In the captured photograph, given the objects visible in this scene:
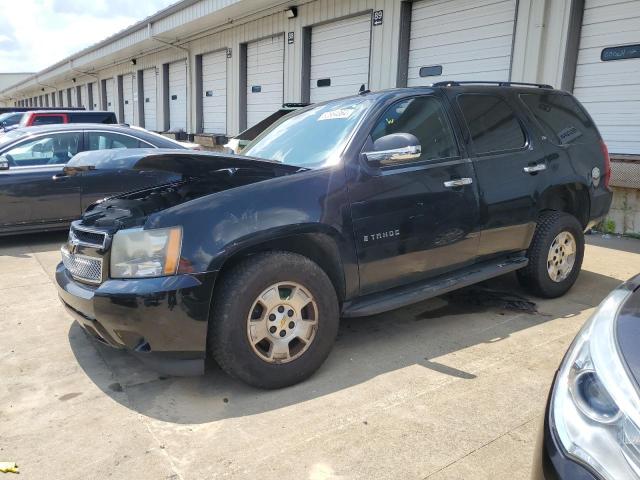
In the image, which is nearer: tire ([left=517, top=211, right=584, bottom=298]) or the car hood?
the car hood

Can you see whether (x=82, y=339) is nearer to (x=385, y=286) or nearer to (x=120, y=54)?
(x=385, y=286)

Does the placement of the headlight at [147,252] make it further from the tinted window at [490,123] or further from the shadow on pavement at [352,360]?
the tinted window at [490,123]

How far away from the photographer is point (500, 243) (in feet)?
14.0

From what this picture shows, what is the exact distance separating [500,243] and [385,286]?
1.25 metres

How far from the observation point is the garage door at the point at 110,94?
88.7 ft

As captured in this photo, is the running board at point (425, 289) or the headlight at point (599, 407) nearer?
the headlight at point (599, 407)

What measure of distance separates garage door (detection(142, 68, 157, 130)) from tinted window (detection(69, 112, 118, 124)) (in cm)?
1067

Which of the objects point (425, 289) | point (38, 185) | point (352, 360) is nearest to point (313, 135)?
point (425, 289)

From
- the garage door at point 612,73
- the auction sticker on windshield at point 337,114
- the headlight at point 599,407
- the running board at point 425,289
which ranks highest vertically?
the garage door at point 612,73

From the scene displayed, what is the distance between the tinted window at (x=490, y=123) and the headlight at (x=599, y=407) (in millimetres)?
2570

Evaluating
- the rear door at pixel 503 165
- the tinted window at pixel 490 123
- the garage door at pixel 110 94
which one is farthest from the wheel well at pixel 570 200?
the garage door at pixel 110 94

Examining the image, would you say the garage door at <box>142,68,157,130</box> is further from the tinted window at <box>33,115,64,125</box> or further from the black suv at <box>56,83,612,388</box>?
the black suv at <box>56,83,612,388</box>

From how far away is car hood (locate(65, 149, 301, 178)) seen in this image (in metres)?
2.90

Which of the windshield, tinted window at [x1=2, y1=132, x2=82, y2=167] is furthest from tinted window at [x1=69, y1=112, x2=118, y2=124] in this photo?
the windshield
